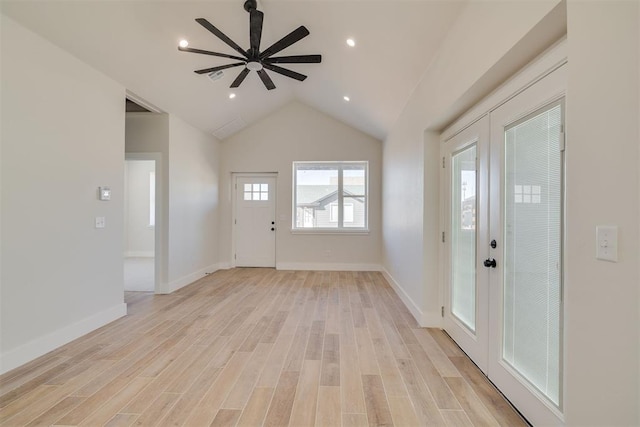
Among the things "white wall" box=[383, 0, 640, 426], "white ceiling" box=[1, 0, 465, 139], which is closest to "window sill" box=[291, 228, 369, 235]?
"white ceiling" box=[1, 0, 465, 139]

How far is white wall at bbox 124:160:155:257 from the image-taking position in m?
7.80

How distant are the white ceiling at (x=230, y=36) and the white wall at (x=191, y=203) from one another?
0.64 meters

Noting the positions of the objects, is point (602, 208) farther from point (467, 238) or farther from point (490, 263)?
point (467, 238)

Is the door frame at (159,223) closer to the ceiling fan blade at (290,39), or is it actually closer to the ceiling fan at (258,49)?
the ceiling fan at (258,49)

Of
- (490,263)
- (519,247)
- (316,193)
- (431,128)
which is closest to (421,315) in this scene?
(490,263)

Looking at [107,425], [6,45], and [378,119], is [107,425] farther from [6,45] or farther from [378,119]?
[378,119]

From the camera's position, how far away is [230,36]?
342 cm

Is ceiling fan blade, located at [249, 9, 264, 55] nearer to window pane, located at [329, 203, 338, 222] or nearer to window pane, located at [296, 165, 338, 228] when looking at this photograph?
window pane, located at [296, 165, 338, 228]

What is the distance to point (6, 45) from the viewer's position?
219 cm

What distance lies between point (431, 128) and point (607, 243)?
7.32 feet

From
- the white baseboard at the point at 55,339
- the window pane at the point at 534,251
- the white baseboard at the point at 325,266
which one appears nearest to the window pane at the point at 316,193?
the white baseboard at the point at 325,266

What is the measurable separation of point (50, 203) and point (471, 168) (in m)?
3.77

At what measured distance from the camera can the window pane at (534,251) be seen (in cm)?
149

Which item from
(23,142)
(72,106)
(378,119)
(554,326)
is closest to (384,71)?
(378,119)
